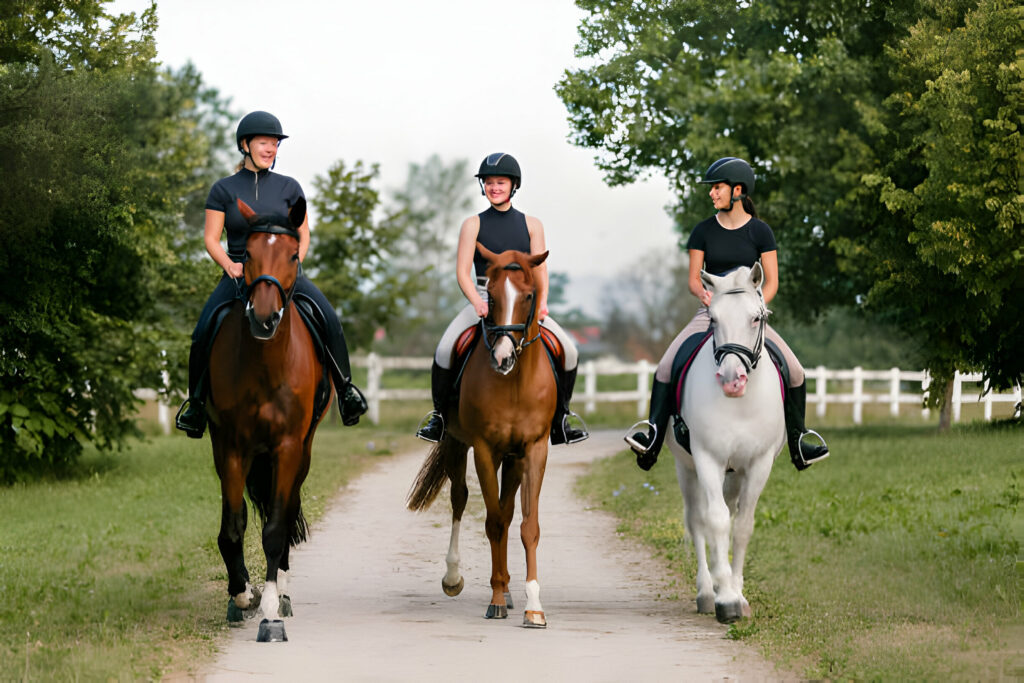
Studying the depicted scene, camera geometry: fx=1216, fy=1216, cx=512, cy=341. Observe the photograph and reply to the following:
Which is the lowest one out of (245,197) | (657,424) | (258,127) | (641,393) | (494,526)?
(641,393)

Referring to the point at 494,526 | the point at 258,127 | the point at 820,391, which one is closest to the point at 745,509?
the point at 494,526

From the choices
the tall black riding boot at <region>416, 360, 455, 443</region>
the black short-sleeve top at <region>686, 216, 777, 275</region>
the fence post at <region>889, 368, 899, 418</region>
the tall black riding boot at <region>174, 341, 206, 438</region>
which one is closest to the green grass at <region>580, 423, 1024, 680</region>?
the tall black riding boot at <region>416, 360, 455, 443</region>

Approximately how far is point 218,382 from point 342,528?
566 centimetres

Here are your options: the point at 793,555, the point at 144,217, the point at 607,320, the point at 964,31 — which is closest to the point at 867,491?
the point at 793,555

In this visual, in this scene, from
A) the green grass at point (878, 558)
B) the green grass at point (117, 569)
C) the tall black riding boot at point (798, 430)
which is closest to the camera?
the green grass at point (117, 569)

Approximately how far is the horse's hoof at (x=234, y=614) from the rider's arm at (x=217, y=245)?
7.63 ft

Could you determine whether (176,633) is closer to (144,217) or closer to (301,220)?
(301,220)

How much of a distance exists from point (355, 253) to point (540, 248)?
80.1ft

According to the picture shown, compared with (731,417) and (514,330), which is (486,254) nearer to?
(514,330)

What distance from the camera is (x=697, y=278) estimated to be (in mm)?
8953

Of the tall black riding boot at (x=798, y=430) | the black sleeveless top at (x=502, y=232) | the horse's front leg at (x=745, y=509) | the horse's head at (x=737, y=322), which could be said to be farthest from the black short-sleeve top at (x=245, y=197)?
the tall black riding boot at (x=798, y=430)

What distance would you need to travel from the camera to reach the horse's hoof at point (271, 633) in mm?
7609

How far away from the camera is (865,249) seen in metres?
23.3

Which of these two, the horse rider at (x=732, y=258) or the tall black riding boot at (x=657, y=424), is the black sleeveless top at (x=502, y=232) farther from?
the tall black riding boot at (x=657, y=424)
